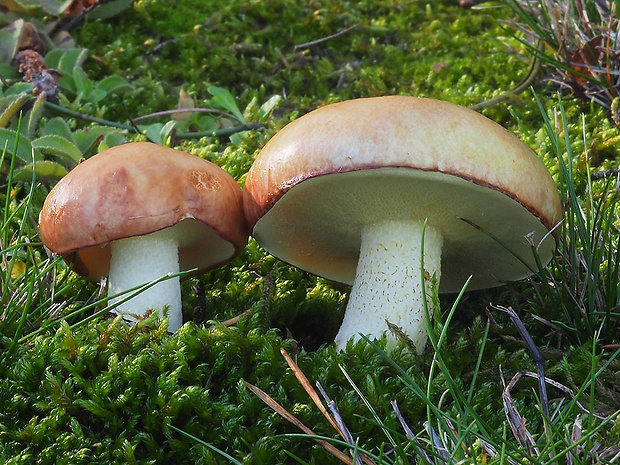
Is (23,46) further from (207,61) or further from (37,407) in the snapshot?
(37,407)

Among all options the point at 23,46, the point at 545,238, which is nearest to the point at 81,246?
the point at 545,238

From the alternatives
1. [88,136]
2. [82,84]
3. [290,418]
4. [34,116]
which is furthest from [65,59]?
[290,418]

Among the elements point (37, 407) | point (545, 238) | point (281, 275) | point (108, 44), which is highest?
point (108, 44)

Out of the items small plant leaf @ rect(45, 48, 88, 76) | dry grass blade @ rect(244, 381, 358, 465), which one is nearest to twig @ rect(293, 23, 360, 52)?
small plant leaf @ rect(45, 48, 88, 76)

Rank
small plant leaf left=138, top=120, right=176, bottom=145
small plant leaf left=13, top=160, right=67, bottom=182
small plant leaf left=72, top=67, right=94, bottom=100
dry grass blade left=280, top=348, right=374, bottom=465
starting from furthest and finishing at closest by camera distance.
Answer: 1. small plant leaf left=72, top=67, right=94, bottom=100
2. small plant leaf left=138, top=120, right=176, bottom=145
3. small plant leaf left=13, top=160, right=67, bottom=182
4. dry grass blade left=280, top=348, right=374, bottom=465

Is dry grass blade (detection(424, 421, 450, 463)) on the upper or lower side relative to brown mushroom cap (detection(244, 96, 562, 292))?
lower

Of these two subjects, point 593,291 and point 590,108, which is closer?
point 593,291

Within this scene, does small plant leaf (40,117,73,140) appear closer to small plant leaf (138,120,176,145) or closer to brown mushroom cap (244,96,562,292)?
small plant leaf (138,120,176,145)
